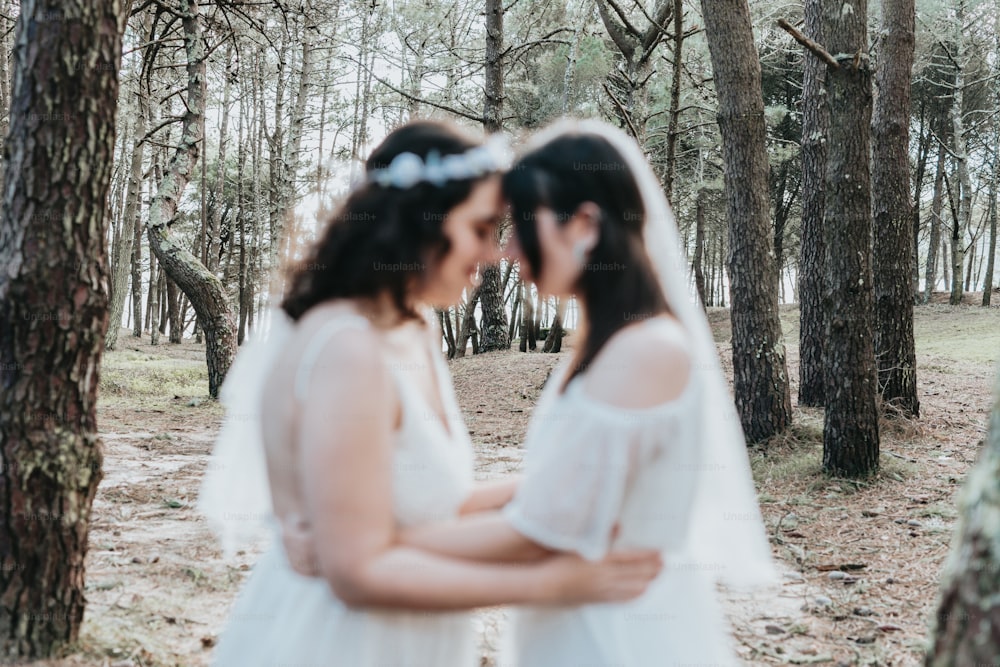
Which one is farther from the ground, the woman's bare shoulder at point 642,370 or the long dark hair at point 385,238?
the long dark hair at point 385,238

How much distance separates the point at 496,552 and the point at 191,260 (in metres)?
10.4

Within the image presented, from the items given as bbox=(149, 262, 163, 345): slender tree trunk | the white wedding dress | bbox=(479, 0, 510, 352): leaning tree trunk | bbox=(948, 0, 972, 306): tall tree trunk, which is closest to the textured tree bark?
bbox=(479, 0, 510, 352): leaning tree trunk

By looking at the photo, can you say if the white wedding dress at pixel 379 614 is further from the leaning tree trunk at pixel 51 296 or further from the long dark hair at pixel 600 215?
the leaning tree trunk at pixel 51 296

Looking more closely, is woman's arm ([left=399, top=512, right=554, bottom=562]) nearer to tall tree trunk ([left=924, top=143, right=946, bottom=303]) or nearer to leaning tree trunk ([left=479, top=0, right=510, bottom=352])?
leaning tree trunk ([left=479, top=0, right=510, bottom=352])

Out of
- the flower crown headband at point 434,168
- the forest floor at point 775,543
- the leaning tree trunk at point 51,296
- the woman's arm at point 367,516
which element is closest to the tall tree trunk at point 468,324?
the forest floor at point 775,543

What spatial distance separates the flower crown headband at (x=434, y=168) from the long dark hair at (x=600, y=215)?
74 mm

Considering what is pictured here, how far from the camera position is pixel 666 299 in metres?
1.97

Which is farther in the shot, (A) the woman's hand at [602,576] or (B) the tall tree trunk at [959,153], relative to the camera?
(B) the tall tree trunk at [959,153]

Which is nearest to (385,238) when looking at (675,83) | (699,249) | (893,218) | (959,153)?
(893,218)

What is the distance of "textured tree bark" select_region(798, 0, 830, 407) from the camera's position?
8.55 meters

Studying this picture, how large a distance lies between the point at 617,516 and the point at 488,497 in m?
0.41

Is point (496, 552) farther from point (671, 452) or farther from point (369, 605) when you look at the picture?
point (671, 452)

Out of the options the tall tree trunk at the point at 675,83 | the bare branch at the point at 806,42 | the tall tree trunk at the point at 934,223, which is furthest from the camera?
the tall tree trunk at the point at 934,223

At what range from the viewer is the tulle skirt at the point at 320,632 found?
5.92 feet
